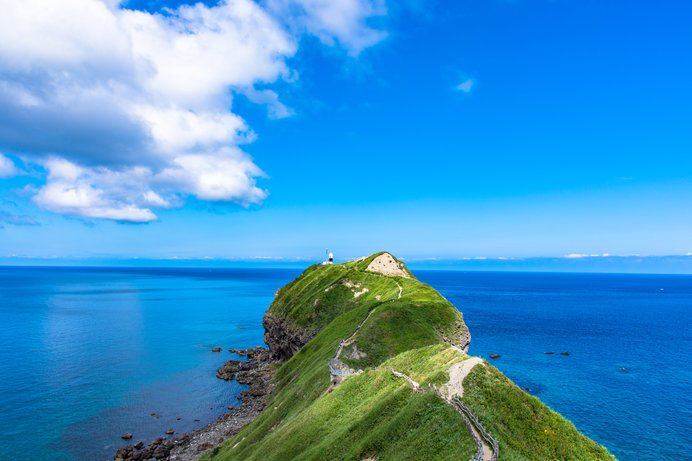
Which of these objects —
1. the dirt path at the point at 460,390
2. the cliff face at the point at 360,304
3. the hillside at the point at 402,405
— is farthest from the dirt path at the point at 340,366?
the dirt path at the point at 460,390

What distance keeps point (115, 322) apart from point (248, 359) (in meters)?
75.9

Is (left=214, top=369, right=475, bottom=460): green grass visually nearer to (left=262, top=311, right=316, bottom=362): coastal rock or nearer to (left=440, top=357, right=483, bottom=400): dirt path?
(left=440, top=357, right=483, bottom=400): dirt path

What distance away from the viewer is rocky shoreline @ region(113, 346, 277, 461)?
48281 mm

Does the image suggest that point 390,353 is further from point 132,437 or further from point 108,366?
point 108,366

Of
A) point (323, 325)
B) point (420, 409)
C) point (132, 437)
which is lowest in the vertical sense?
point (132, 437)

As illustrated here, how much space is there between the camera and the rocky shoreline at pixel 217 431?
48281mm

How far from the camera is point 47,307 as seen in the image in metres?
167

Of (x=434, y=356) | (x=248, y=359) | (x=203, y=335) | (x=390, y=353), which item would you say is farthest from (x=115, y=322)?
(x=434, y=356)

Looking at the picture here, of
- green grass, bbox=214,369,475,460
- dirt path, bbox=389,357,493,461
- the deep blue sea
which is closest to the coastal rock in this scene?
the deep blue sea

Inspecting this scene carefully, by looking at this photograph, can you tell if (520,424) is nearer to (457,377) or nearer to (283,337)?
(457,377)

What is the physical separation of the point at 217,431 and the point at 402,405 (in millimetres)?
41997

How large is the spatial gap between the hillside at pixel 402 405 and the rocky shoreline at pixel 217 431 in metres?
4.48

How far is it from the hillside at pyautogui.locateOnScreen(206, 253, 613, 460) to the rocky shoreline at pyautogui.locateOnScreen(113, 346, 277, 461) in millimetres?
4475

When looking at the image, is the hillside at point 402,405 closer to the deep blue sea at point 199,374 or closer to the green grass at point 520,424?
the green grass at point 520,424
